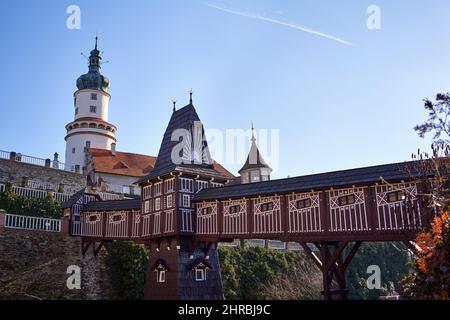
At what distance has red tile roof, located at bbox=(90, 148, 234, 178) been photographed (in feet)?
132

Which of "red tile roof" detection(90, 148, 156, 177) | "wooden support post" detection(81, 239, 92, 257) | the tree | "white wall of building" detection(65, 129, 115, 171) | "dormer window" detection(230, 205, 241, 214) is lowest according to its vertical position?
the tree

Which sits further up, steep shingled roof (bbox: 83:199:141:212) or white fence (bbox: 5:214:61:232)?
steep shingled roof (bbox: 83:199:141:212)

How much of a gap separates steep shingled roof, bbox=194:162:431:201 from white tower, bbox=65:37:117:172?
27.7 meters

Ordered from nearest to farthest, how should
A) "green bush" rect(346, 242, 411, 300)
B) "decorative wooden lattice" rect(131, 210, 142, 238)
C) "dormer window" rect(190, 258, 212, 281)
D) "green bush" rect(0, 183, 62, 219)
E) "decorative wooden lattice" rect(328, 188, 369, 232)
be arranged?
"decorative wooden lattice" rect(328, 188, 369, 232)
"dormer window" rect(190, 258, 212, 281)
"decorative wooden lattice" rect(131, 210, 142, 238)
"green bush" rect(0, 183, 62, 219)
"green bush" rect(346, 242, 411, 300)

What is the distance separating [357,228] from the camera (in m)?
15.2

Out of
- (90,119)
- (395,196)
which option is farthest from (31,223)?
(90,119)

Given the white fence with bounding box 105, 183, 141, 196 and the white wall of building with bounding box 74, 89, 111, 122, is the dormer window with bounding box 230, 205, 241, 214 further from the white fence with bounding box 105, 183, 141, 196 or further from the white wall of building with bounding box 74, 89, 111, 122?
the white wall of building with bounding box 74, 89, 111, 122

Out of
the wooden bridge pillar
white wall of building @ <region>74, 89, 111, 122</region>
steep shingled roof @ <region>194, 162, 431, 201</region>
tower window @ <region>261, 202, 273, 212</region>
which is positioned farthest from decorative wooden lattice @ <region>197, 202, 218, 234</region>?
white wall of building @ <region>74, 89, 111, 122</region>

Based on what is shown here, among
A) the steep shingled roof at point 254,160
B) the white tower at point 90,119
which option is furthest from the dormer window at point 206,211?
the steep shingled roof at point 254,160

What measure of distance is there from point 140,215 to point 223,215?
5.86 meters

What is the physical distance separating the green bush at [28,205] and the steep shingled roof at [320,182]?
12144mm
